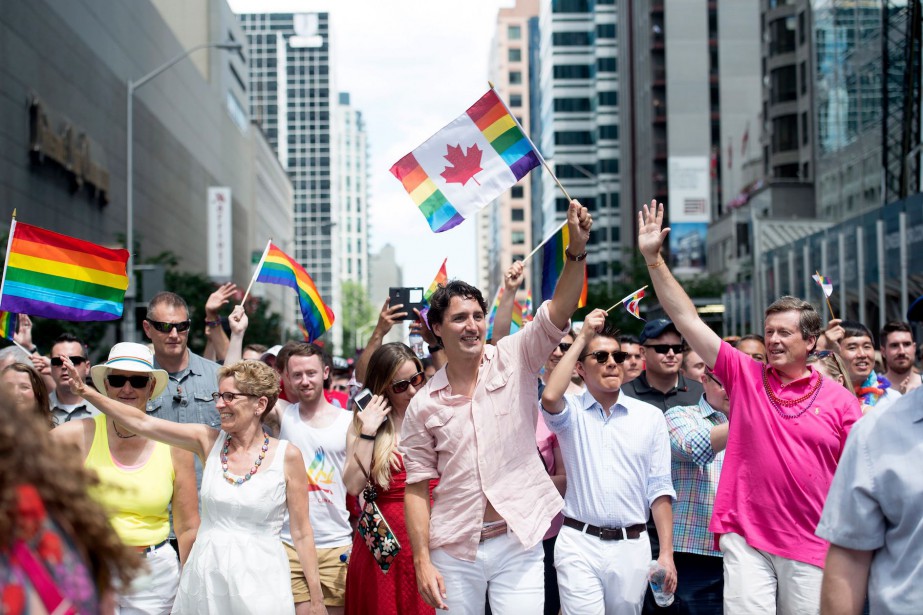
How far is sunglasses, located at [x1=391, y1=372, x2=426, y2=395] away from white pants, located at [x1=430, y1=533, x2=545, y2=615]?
1.42 metres

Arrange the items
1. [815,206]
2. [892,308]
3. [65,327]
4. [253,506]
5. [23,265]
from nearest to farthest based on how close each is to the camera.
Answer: [253,506] → [23,265] → [65,327] → [892,308] → [815,206]

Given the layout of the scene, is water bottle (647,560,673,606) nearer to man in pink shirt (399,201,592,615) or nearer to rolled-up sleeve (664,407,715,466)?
rolled-up sleeve (664,407,715,466)

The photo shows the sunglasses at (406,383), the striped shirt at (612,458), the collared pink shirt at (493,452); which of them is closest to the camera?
the collared pink shirt at (493,452)

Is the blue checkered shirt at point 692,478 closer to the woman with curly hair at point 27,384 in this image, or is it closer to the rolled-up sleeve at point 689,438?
the rolled-up sleeve at point 689,438

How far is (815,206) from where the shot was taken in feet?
232

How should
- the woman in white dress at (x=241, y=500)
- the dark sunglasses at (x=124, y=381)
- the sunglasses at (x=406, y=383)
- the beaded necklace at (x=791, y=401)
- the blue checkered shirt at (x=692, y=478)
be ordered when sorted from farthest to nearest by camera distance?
the blue checkered shirt at (x=692, y=478), the sunglasses at (x=406, y=383), the dark sunglasses at (x=124, y=381), the woman in white dress at (x=241, y=500), the beaded necklace at (x=791, y=401)

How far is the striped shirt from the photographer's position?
6.43 m

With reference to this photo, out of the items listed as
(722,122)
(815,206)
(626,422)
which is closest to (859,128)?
(815,206)

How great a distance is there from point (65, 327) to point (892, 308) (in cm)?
2460

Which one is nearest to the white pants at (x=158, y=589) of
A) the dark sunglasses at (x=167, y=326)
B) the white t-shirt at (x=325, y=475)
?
the white t-shirt at (x=325, y=475)

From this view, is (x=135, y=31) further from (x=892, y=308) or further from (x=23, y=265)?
(x=23, y=265)

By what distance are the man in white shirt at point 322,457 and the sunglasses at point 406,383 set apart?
0.98 meters

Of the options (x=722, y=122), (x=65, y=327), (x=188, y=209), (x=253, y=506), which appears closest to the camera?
(x=253, y=506)

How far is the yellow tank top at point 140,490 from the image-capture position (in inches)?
241
